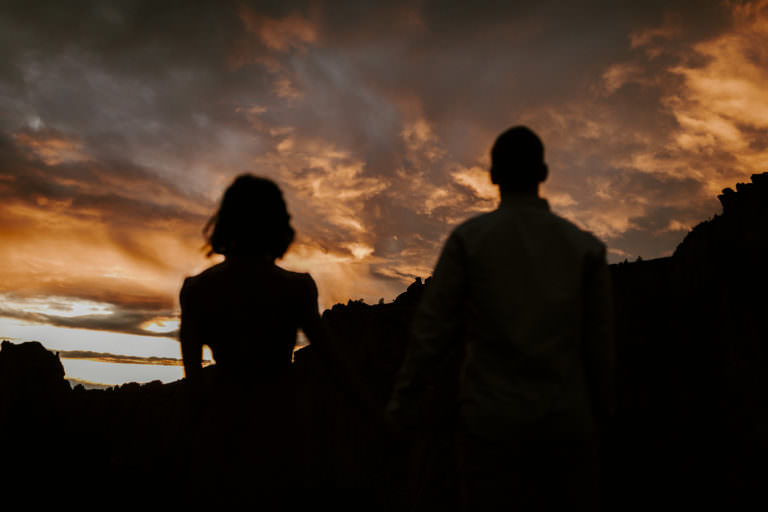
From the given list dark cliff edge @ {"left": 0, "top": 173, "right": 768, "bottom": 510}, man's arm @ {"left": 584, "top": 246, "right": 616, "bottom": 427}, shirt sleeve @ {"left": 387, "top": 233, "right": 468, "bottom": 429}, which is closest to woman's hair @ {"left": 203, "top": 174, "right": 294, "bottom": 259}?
dark cliff edge @ {"left": 0, "top": 173, "right": 768, "bottom": 510}

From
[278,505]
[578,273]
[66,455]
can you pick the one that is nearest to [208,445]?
[278,505]

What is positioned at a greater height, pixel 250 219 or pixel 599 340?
pixel 250 219

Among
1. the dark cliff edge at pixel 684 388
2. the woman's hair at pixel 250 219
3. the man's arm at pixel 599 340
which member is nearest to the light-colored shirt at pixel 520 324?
the man's arm at pixel 599 340

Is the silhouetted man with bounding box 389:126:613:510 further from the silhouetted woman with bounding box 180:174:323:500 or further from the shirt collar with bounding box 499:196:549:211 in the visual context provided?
the silhouetted woman with bounding box 180:174:323:500

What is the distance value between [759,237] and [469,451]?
3.48m

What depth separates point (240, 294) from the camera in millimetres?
2141

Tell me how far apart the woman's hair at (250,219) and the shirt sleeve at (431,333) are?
0.74 m

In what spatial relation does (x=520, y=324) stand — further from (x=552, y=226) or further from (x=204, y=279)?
(x=204, y=279)

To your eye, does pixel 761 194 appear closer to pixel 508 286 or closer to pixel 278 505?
pixel 508 286

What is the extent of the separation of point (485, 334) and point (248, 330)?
1.05m

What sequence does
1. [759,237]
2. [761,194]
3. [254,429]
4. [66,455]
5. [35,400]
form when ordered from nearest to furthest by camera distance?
[254,429] → [759,237] → [761,194] → [66,455] → [35,400]

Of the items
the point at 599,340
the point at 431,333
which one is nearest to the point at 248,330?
the point at 431,333

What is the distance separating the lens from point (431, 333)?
216 cm

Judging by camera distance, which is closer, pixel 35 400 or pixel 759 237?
pixel 759 237
